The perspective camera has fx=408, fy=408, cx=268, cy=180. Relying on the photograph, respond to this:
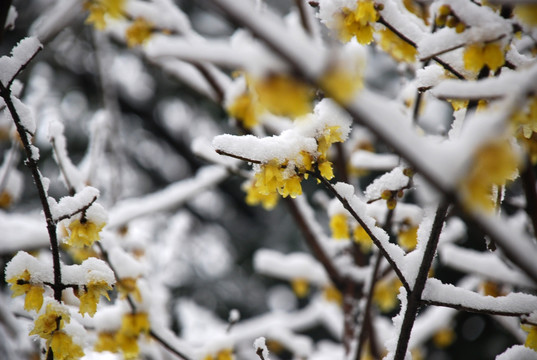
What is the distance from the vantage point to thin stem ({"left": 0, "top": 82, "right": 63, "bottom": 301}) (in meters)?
0.88

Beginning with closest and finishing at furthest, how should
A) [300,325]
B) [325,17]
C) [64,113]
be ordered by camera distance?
[325,17], [300,325], [64,113]

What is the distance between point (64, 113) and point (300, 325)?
4.09m

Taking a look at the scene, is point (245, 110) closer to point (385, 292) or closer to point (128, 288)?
point (128, 288)

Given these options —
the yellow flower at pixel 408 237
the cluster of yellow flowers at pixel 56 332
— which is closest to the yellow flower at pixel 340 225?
the yellow flower at pixel 408 237

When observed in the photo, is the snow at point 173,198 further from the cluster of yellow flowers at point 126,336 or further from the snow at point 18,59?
the snow at point 18,59

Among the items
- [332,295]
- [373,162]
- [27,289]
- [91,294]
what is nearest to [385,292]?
[332,295]

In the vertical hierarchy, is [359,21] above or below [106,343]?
above

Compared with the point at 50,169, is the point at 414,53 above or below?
below

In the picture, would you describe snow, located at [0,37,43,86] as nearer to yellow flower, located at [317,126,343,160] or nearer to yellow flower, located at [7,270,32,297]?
yellow flower, located at [7,270,32,297]

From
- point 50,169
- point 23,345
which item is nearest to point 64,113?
point 50,169

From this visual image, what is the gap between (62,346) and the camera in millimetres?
1005

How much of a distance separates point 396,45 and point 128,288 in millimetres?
1239

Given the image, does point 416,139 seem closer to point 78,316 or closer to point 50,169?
point 78,316

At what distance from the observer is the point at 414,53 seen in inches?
53.5
